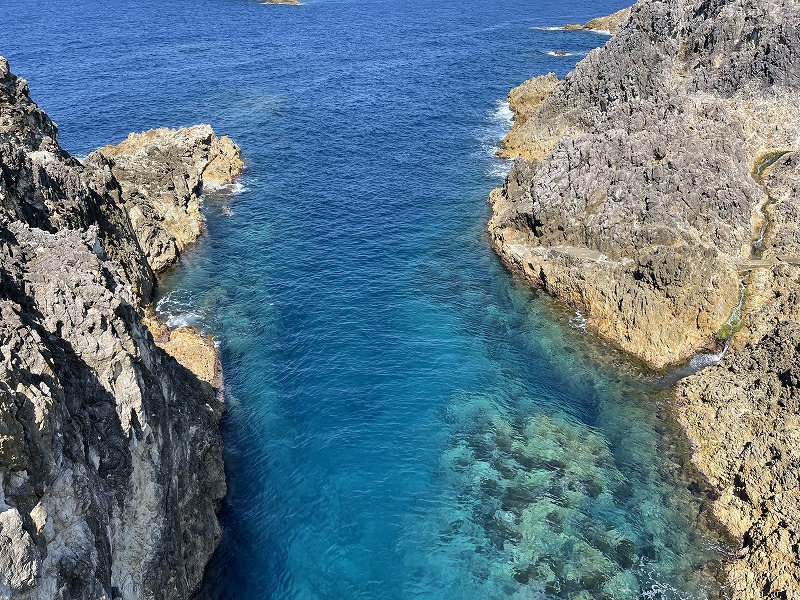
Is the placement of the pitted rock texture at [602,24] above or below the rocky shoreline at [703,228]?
above

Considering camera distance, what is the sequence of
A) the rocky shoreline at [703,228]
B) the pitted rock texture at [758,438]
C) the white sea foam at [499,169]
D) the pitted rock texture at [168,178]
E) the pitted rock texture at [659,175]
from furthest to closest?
1. the white sea foam at [499,169]
2. the pitted rock texture at [168,178]
3. the pitted rock texture at [659,175]
4. the rocky shoreline at [703,228]
5. the pitted rock texture at [758,438]

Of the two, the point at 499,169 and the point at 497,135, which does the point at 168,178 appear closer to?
the point at 499,169

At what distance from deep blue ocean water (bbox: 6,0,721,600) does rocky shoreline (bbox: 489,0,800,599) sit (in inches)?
122

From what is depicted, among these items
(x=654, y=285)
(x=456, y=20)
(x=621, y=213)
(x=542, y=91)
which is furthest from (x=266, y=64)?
(x=654, y=285)

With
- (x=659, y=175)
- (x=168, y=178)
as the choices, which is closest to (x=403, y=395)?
(x=659, y=175)

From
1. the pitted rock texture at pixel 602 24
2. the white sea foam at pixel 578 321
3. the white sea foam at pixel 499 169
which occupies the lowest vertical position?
the white sea foam at pixel 578 321

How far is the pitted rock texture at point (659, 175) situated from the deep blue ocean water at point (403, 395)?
468 centimetres

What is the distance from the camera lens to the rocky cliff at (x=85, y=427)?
24828 mm

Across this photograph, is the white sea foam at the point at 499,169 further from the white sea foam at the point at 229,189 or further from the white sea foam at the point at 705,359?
the white sea foam at the point at 705,359

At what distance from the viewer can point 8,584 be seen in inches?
874

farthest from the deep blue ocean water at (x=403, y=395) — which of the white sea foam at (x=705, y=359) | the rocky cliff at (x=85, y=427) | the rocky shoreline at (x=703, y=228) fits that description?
Result: the white sea foam at (x=705, y=359)

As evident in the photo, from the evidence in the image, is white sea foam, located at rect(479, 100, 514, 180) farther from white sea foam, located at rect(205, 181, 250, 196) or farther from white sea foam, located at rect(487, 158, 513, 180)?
white sea foam, located at rect(205, 181, 250, 196)

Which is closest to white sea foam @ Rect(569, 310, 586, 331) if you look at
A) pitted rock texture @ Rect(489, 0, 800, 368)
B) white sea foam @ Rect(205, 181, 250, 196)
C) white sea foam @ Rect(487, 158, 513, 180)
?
pitted rock texture @ Rect(489, 0, 800, 368)

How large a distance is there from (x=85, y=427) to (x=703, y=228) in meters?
59.4
